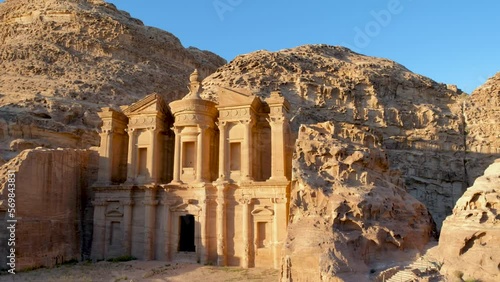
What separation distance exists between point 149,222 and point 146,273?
157 inches

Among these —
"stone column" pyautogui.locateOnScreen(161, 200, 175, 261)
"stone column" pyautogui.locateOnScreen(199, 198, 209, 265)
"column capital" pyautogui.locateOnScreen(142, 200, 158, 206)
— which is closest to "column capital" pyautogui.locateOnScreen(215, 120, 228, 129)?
"stone column" pyautogui.locateOnScreen(199, 198, 209, 265)

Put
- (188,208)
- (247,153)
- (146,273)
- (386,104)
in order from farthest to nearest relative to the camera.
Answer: (386,104) → (188,208) → (247,153) → (146,273)

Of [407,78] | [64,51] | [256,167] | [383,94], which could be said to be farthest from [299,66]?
[64,51]

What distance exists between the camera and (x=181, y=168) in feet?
77.7

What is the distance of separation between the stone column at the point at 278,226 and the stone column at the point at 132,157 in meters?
8.35

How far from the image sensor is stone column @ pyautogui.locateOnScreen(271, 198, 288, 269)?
20422 mm

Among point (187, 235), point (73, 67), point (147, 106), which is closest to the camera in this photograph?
point (147, 106)

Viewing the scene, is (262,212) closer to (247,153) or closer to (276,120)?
(247,153)

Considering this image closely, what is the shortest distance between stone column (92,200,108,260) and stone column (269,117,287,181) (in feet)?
32.1

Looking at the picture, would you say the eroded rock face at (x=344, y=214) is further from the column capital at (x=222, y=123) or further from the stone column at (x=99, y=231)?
the stone column at (x=99, y=231)

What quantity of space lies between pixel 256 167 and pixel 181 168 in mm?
4030

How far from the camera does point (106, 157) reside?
2514cm

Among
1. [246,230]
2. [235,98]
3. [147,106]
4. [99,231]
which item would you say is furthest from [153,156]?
[246,230]

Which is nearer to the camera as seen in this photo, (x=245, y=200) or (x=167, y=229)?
(x=245, y=200)
